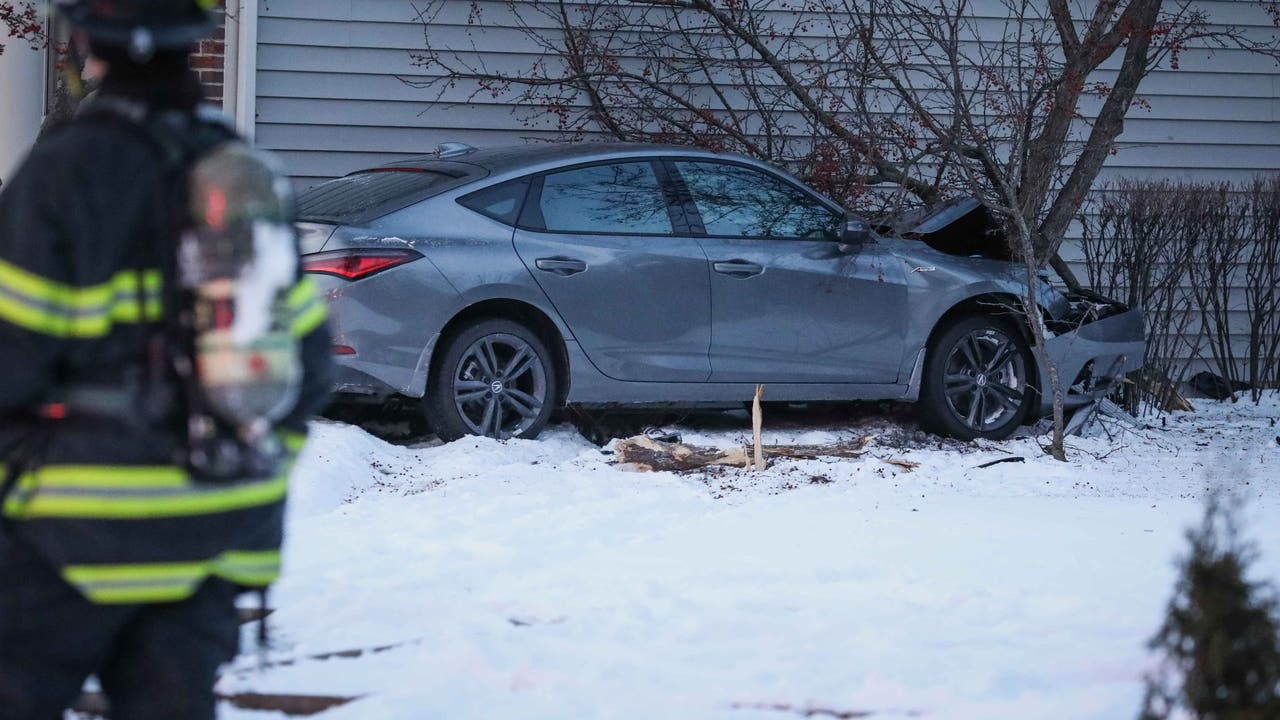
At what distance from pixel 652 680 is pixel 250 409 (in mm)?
2021

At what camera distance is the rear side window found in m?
7.58

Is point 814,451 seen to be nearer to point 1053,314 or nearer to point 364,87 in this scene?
point 1053,314

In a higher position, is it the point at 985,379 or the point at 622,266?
the point at 622,266

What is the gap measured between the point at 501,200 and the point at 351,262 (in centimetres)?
85

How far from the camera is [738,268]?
8.16 meters

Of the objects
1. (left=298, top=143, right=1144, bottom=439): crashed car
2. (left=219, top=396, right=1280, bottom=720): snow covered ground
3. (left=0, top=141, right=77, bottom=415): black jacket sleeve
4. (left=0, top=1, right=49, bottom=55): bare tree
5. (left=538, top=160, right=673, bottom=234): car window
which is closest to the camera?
(left=0, top=141, right=77, bottom=415): black jacket sleeve

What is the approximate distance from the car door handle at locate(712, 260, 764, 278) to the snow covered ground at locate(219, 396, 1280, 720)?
86 cm

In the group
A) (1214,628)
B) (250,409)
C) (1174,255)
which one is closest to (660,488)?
(1214,628)

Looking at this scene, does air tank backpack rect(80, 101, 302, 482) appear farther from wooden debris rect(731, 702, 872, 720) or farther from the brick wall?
the brick wall

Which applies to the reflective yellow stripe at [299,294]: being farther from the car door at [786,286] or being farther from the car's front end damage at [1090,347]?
the car's front end damage at [1090,347]

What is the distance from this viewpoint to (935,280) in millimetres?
8617

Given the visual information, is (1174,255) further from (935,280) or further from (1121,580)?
(1121,580)

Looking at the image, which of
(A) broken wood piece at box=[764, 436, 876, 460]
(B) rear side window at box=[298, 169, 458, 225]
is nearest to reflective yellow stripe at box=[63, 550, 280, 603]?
(B) rear side window at box=[298, 169, 458, 225]

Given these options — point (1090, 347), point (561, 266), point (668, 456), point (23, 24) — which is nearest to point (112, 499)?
Answer: point (668, 456)
